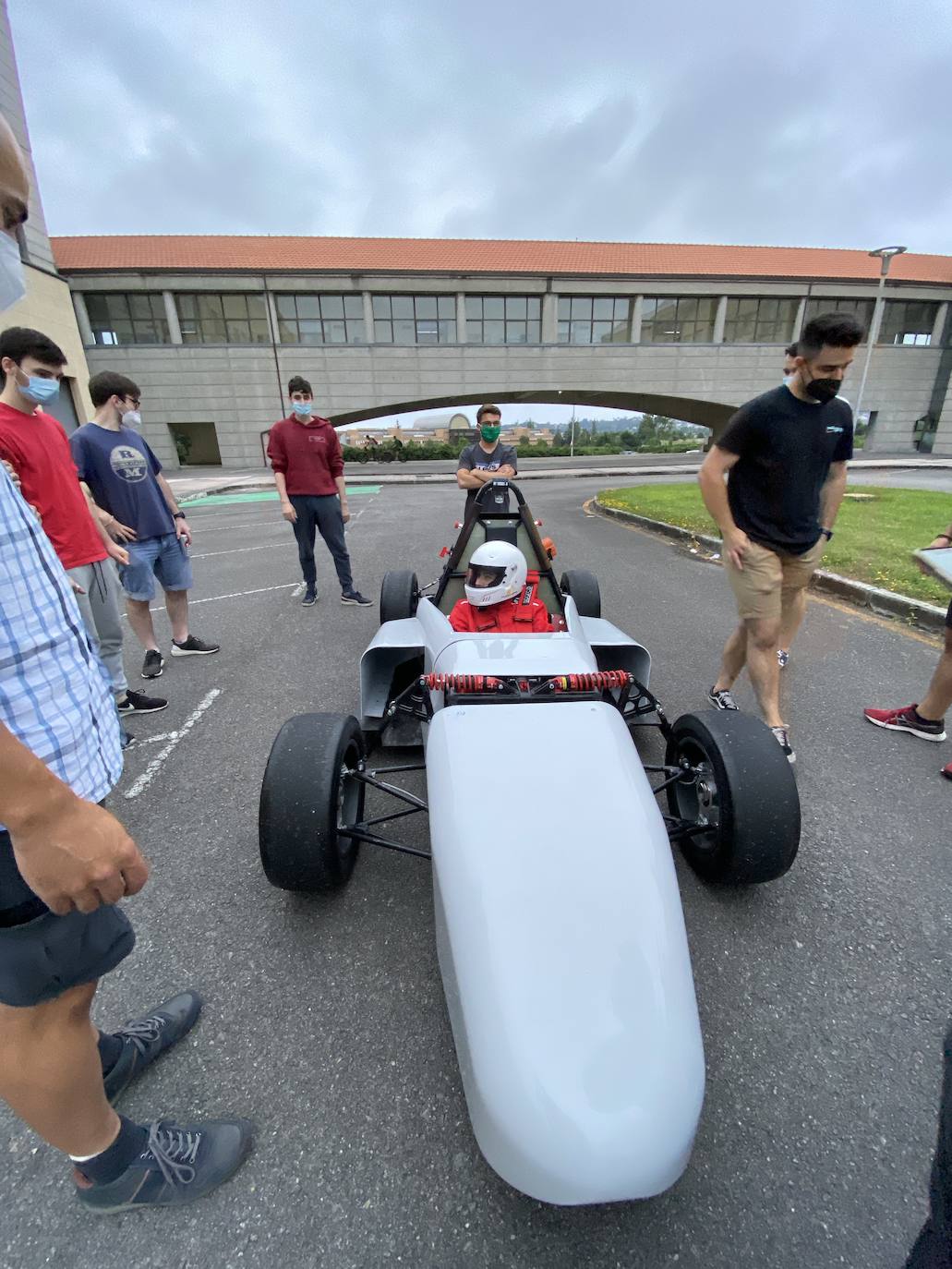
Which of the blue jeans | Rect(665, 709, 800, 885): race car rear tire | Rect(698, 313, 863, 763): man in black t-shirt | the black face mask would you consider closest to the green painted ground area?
the blue jeans

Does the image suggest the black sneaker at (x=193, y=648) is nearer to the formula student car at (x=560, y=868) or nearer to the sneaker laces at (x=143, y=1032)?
the formula student car at (x=560, y=868)

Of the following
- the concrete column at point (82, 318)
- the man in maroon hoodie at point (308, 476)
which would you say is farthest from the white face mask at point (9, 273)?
the concrete column at point (82, 318)

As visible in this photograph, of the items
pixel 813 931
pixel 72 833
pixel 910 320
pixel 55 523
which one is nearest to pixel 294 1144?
pixel 72 833

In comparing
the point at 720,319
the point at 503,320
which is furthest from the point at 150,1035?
the point at 720,319

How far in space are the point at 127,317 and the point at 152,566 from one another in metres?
35.8

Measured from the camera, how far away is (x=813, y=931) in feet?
6.51

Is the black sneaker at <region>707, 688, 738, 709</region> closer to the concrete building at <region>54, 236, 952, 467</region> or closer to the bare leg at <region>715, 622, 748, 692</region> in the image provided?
the bare leg at <region>715, 622, 748, 692</region>

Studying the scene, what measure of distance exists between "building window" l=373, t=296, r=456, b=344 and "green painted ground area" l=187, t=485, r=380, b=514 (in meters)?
16.7

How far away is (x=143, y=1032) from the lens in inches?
62.4

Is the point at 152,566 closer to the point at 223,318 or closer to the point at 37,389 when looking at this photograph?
the point at 37,389

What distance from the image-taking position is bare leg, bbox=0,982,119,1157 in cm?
105

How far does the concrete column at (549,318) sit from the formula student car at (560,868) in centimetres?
3622

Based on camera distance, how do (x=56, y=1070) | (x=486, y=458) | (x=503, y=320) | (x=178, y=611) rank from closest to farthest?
1. (x=56, y=1070)
2. (x=178, y=611)
3. (x=486, y=458)
4. (x=503, y=320)

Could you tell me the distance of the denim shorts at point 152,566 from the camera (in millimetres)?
3971
